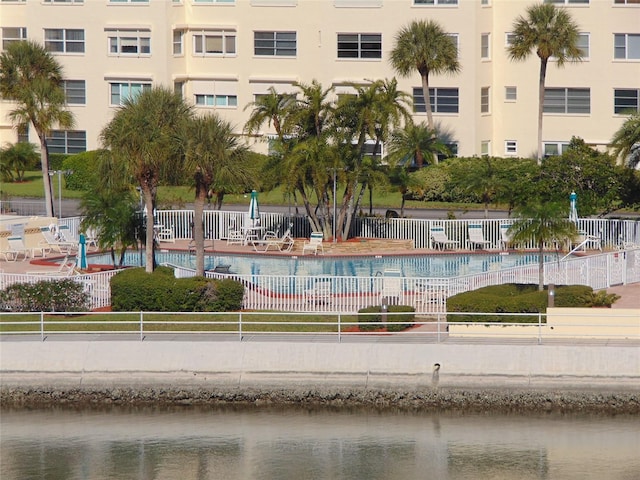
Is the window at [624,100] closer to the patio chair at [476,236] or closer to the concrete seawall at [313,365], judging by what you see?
the patio chair at [476,236]

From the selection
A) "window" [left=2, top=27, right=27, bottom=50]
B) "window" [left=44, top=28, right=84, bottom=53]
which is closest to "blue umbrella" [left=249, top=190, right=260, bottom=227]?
"window" [left=44, top=28, right=84, bottom=53]

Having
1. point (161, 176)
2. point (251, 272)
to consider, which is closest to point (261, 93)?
point (251, 272)

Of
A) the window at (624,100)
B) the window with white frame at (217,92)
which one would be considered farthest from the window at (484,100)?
the window with white frame at (217,92)

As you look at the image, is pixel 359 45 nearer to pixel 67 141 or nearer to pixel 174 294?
pixel 67 141

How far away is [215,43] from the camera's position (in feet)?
205

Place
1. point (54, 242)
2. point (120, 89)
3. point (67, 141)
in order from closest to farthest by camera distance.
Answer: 1. point (54, 242)
2. point (120, 89)
3. point (67, 141)

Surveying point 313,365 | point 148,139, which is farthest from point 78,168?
point 313,365

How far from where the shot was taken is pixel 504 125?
205 feet

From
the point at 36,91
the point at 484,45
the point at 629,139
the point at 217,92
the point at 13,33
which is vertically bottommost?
the point at 629,139

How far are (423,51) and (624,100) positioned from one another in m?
10.5

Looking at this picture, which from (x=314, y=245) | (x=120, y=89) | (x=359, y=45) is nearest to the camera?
(x=314, y=245)

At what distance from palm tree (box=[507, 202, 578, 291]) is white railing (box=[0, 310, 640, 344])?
2274 millimetres

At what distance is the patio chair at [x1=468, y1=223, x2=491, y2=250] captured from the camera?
4375cm

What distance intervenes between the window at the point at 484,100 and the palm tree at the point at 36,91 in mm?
21544
